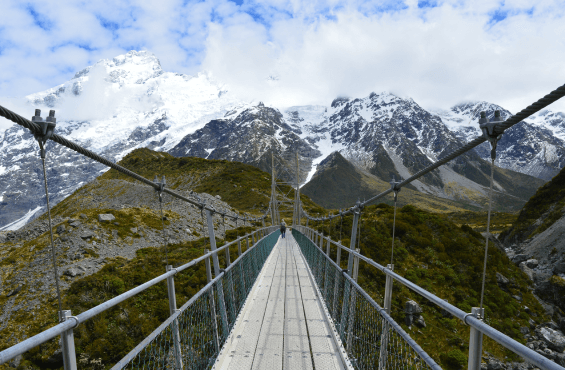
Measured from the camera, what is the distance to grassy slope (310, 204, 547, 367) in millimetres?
10289

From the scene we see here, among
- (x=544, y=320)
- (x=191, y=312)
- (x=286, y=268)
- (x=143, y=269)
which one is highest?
(x=191, y=312)

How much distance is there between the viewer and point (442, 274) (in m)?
14.0

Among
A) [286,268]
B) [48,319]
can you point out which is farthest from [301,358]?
[48,319]

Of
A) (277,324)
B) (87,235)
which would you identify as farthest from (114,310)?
(87,235)

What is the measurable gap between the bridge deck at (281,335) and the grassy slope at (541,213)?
25.5 m

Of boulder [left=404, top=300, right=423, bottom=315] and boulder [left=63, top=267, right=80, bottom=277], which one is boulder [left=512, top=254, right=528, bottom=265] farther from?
boulder [left=63, top=267, right=80, bottom=277]

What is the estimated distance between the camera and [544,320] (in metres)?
12.8

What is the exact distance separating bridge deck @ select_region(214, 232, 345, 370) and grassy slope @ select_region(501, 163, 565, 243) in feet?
83.8

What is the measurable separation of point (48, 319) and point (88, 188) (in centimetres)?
4450

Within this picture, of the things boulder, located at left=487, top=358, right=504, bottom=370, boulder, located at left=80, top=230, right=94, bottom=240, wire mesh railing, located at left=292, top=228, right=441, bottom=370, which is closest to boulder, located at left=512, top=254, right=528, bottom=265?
boulder, located at left=487, top=358, right=504, bottom=370

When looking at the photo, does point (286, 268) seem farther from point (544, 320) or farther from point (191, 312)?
point (544, 320)

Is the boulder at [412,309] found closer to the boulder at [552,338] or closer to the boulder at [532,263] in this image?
the boulder at [552,338]

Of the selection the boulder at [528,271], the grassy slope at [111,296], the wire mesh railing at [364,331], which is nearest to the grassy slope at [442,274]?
the boulder at [528,271]

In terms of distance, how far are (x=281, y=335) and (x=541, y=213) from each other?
99.0ft
